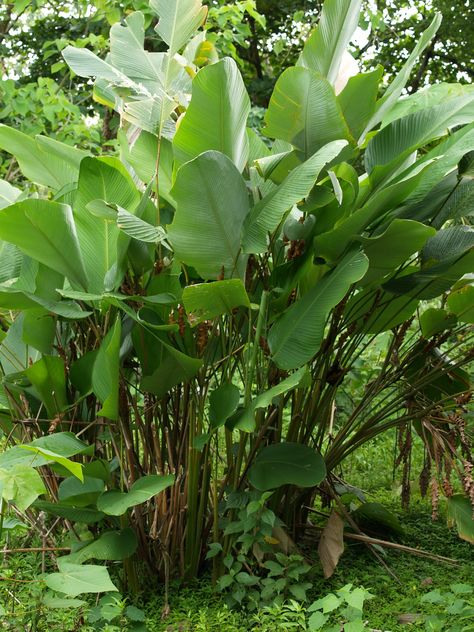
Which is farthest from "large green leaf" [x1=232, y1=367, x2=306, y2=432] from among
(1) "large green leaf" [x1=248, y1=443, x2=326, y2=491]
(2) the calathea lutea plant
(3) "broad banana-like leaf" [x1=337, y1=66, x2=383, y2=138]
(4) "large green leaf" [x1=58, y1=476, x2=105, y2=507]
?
(3) "broad banana-like leaf" [x1=337, y1=66, x2=383, y2=138]

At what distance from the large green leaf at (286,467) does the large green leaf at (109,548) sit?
1.31 feet

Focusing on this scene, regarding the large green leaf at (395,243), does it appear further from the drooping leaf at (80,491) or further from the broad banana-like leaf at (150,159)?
the drooping leaf at (80,491)

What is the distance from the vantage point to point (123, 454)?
2.67 metres

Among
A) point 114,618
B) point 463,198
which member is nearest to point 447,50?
point 463,198

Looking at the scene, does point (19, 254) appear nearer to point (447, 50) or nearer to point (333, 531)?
point (333, 531)

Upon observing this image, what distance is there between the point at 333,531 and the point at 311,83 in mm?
1382

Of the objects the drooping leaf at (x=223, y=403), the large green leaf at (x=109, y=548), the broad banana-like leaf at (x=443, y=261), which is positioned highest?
the broad banana-like leaf at (x=443, y=261)

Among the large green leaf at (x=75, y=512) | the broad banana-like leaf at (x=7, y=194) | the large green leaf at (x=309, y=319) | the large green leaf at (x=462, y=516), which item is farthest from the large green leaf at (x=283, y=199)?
the large green leaf at (x=462, y=516)

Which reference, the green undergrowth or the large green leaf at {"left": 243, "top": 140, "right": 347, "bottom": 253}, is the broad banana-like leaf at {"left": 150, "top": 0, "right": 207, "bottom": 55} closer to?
the large green leaf at {"left": 243, "top": 140, "right": 347, "bottom": 253}

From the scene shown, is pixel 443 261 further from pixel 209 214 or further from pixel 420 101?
pixel 209 214

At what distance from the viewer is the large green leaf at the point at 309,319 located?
232 centimetres

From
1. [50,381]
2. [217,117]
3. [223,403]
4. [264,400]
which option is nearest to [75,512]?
[50,381]

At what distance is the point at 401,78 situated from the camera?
8.20 feet

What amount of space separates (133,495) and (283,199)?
35.6 inches
